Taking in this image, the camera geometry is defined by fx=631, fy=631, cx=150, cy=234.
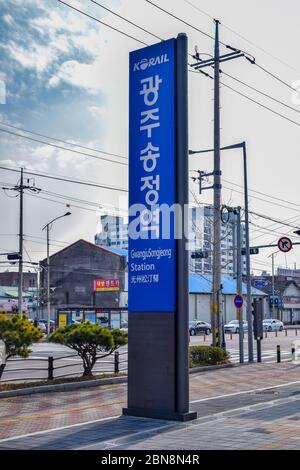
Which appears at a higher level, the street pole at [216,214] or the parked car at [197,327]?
the street pole at [216,214]

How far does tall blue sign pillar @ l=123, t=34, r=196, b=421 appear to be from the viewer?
11.6 metres

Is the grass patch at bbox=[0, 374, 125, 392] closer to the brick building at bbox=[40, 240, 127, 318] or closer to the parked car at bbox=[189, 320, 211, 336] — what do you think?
the parked car at bbox=[189, 320, 211, 336]

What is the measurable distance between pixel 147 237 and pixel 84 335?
7.31m

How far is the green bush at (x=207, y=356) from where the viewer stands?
2453cm

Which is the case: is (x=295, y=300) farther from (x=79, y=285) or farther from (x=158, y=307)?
(x=158, y=307)

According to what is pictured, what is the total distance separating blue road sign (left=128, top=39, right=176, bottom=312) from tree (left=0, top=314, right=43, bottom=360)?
206 inches

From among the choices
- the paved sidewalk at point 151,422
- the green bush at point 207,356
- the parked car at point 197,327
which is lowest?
the paved sidewalk at point 151,422

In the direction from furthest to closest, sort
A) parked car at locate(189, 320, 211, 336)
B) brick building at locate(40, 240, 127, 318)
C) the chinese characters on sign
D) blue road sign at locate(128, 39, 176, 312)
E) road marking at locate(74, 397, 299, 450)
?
brick building at locate(40, 240, 127, 318) < the chinese characters on sign < parked car at locate(189, 320, 211, 336) < blue road sign at locate(128, 39, 176, 312) < road marking at locate(74, 397, 299, 450)

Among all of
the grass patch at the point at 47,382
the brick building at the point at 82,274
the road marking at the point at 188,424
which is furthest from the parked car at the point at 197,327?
the road marking at the point at 188,424

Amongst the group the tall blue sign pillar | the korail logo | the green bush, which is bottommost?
the green bush

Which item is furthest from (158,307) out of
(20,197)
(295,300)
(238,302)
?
(295,300)

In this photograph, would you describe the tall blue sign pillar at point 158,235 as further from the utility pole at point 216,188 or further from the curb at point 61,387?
the utility pole at point 216,188

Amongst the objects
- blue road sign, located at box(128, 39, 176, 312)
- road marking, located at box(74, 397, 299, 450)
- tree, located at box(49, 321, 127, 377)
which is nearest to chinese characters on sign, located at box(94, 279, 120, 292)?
Result: tree, located at box(49, 321, 127, 377)

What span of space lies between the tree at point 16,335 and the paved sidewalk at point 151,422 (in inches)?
53.4
